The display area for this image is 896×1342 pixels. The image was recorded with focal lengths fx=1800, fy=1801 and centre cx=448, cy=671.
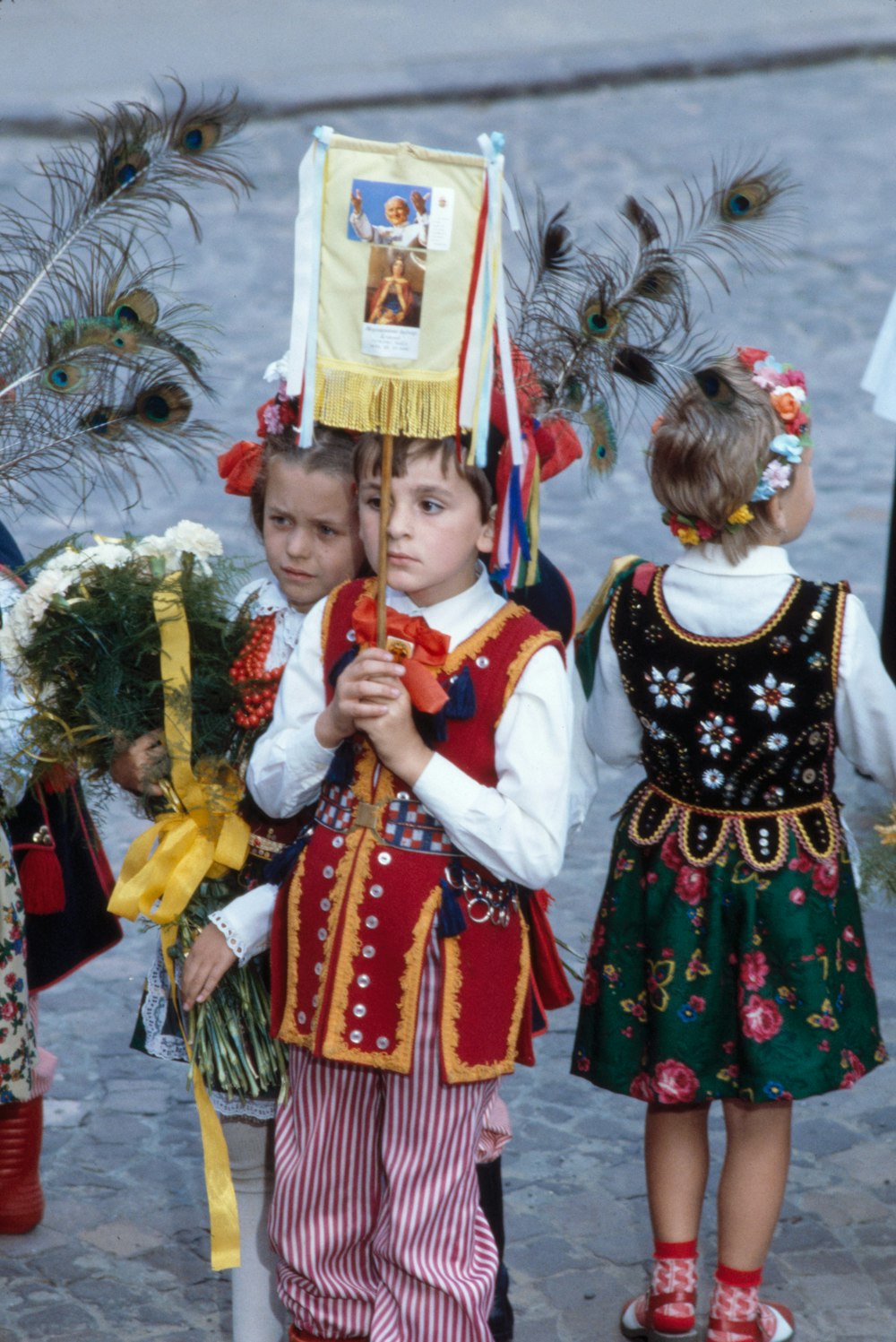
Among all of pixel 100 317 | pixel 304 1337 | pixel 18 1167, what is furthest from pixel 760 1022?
pixel 100 317

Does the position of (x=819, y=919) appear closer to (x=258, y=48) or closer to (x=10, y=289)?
Answer: (x=10, y=289)

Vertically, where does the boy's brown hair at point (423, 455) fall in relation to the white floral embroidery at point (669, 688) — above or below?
above

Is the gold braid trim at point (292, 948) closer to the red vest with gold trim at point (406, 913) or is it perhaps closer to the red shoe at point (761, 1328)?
the red vest with gold trim at point (406, 913)

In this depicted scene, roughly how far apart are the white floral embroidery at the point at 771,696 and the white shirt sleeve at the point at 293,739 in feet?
2.48

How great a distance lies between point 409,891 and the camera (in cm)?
277

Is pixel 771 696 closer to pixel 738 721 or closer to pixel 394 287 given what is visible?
pixel 738 721

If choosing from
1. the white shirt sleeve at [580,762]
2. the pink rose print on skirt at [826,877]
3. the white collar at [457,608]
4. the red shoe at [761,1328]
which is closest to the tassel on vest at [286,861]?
the white collar at [457,608]

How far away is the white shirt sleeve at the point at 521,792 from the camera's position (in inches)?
107

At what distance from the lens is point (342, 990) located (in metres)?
2.78

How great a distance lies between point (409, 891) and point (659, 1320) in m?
1.09

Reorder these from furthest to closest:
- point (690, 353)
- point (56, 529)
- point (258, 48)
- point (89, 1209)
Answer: point (258, 48)
point (56, 529)
point (89, 1209)
point (690, 353)

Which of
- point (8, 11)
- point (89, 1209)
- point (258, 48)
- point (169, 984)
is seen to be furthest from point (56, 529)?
point (8, 11)

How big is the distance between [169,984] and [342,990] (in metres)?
0.42

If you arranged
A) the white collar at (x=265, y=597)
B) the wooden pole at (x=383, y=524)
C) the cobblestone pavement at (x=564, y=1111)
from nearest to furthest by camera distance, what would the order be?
1. the wooden pole at (x=383, y=524)
2. the white collar at (x=265, y=597)
3. the cobblestone pavement at (x=564, y=1111)
